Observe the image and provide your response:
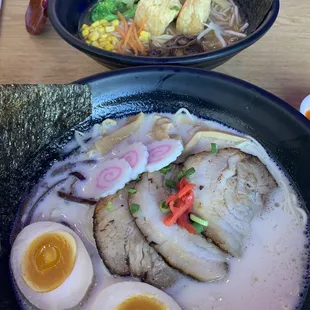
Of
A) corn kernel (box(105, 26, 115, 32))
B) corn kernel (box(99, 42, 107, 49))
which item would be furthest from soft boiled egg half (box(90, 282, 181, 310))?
corn kernel (box(105, 26, 115, 32))

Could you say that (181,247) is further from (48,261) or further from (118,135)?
(118,135)

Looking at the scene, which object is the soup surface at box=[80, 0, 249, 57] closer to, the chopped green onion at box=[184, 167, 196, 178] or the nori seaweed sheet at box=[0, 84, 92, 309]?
the nori seaweed sheet at box=[0, 84, 92, 309]

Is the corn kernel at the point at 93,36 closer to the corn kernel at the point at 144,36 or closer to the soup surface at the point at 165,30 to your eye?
the soup surface at the point at 165,30

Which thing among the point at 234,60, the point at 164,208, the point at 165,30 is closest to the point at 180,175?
the point at 164,208

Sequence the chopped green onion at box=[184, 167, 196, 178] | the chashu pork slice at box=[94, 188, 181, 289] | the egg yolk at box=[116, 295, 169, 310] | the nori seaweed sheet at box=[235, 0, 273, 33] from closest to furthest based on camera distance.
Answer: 1. the egg yolk at box=[116, 295, 169, 310]
2. the chashu pork slice at box=[94, 188, 181, 289]
3. the chopped green onion at box=[184, 167, 196, 178]
4. the nori seaweed sheet at box=[235, 0, 273, 33]

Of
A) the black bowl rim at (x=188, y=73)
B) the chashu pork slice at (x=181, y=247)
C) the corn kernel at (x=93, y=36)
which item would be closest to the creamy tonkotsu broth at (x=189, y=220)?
the chashu pork slice at (x=181, y=247)

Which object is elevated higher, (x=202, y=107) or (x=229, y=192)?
(x=202, y=107)
